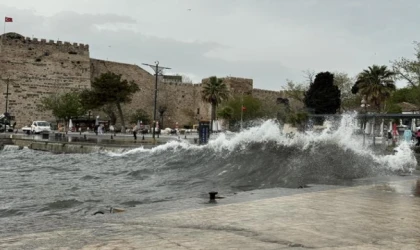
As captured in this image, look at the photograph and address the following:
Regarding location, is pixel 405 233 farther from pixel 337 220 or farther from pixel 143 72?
pixel 143 72

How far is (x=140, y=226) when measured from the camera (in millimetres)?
5191

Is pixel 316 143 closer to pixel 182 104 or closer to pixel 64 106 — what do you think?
pixel 64 106

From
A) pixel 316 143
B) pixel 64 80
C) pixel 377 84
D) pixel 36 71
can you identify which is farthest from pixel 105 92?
pixel 316 143

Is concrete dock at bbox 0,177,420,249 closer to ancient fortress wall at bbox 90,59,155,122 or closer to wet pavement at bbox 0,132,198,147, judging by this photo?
wet pavement at bbox 0,132,198,147

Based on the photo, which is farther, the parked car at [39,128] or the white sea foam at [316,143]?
the parked car at [39,128]

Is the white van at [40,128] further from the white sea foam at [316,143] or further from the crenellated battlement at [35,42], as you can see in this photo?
the white sea foam at [316,143]

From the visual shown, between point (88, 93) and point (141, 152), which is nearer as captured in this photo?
point (141, 152)

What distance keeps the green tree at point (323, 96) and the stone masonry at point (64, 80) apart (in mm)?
14807

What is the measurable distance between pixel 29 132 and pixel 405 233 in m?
42.2

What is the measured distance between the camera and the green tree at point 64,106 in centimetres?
4700

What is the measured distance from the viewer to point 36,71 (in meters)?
50.1

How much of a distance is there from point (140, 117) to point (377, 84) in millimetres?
26836

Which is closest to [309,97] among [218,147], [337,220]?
[218,147]

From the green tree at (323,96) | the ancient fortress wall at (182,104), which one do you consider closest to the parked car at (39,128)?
the ancient fortress wall at (182,104)
